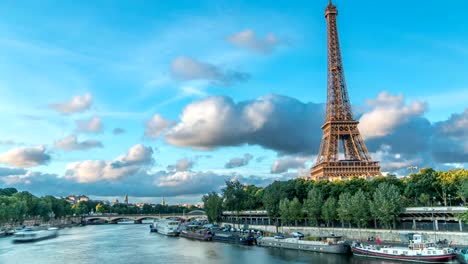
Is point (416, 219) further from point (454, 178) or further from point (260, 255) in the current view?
point (260, 255)

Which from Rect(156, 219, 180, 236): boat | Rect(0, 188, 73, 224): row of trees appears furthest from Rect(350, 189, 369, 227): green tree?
Rect(0, 188, 73, 224): row of trees

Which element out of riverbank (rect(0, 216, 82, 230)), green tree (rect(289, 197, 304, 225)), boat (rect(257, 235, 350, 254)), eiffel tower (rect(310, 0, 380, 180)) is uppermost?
eiffel tower (rect(310, 0, 380, 180))

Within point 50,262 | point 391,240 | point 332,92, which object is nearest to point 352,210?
point 391,240

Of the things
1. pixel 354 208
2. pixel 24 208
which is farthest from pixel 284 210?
pixel 24 208

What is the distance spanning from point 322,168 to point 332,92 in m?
21.3

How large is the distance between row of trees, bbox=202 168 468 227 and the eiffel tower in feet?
33.5

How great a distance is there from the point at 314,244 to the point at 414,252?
14.7 meters

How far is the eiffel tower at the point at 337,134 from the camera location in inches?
3654

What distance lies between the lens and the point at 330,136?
320 feet

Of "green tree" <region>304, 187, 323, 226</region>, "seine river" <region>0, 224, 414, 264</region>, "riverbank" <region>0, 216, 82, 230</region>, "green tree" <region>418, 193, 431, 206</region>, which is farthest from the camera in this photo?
"riverbank" <region>0, 216, 82, 230</region>

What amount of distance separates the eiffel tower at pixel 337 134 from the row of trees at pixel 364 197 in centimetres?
1021

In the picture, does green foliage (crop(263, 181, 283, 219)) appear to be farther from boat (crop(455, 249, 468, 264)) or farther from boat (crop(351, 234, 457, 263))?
boat (crop(455, 249, 468, 264))

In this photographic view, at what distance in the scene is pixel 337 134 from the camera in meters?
98.6

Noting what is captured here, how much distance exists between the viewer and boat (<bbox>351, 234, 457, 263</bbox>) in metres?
40.7
